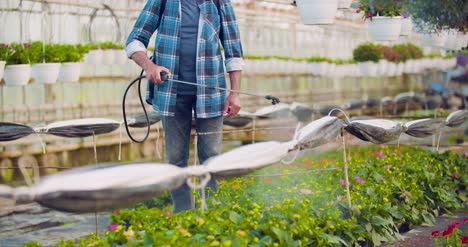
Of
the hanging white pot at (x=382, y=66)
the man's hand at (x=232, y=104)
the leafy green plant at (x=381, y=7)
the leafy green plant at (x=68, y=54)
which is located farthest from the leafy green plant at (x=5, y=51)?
the hanging white pot at (x=382, y=66)

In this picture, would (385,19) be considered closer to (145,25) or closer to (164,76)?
(145,25)

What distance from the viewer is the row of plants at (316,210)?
4055 mm

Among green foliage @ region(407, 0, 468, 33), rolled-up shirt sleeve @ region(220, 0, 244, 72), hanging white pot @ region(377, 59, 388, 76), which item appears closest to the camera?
rolled-up shirt sleeve @ region(220, 0, 244, 72)

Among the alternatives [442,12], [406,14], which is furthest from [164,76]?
[406,14]

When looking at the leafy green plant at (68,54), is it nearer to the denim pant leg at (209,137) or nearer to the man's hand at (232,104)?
the denim pant leg at (209,137)

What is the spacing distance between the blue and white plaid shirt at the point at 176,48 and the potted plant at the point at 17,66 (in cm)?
298

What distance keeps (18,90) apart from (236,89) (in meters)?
6.25

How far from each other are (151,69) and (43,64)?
3498mm

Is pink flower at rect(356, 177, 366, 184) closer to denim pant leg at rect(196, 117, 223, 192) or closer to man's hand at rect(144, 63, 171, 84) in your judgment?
denim pant leg at rect(196, 117, 223, 192)

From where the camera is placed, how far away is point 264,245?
398 centimetres

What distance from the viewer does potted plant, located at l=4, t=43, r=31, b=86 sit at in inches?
291

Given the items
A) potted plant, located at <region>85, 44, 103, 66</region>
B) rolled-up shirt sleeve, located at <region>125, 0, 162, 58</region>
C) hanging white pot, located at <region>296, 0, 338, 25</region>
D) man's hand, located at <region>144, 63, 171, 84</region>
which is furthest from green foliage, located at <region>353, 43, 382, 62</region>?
man's hand, located at <region>144, 63, 171, 84</region>

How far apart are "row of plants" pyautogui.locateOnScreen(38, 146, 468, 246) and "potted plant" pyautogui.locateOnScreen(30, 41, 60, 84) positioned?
77.0 inches

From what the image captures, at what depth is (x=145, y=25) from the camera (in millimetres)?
4637
